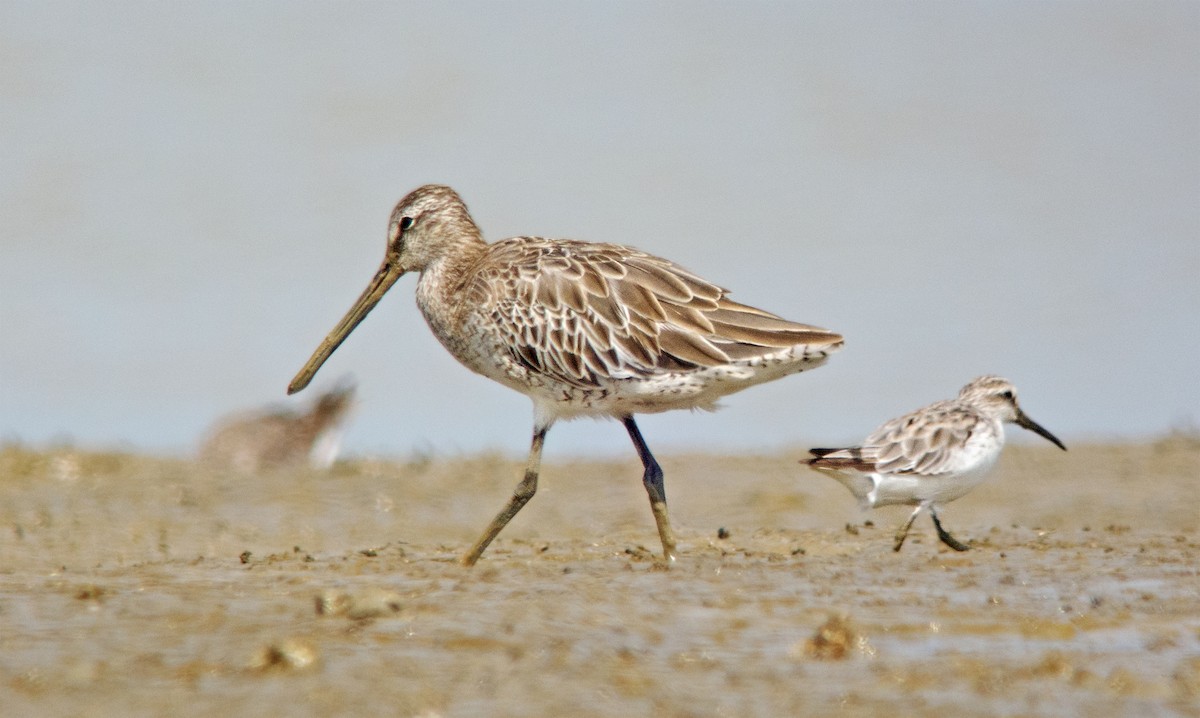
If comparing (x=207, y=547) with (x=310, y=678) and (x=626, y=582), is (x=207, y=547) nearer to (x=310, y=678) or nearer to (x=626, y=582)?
(x=626, y=582)

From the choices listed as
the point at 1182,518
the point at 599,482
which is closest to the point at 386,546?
the point at 599,482

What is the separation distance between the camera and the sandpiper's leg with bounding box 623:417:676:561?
26.6ft

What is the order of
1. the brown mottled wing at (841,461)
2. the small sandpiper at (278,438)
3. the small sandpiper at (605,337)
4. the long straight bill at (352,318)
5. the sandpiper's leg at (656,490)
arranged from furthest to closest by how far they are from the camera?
1. the small sandpiper at (278,438)
2. the long straight bill at (352,318)
3. the brown mottled wing at (841,461)
4. the sandpiper's leg at (656,490)
5. the small sandpiper at (605,337)

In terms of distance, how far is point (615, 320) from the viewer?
8023mm

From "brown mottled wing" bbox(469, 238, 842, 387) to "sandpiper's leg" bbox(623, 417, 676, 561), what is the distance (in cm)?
55

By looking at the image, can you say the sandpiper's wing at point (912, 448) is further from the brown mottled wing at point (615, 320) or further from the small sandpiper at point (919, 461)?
the brown mottled wing at point (615, 320)

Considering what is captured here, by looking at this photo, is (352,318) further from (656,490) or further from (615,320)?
(656,490)

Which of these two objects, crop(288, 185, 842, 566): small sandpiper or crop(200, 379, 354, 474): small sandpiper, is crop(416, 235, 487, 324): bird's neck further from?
crop(200, 379, 354, 474): small sandpiper

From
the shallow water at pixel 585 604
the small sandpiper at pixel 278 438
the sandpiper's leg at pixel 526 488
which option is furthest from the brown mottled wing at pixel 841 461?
the small sandpiper at pixel 278 438

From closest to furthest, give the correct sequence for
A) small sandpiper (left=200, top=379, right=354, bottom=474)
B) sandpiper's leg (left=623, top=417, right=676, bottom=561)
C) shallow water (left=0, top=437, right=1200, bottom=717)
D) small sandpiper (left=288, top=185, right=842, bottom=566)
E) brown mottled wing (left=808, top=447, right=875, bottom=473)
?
shallow water (left=0, top=437, right=1200, bottom=717), small sandpiper (left=288, top=185, right=842, bottom=566), sandpiper's leg (left=623, top=417, right=676, bottom=561), brown mottled wing (left=808, top=447, right=875, bottom=473), small sandpiper (left=200, top=379, right=354, bottom=474)

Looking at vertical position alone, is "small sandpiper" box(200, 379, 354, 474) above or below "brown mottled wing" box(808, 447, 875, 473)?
above

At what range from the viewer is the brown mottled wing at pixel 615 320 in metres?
7.89

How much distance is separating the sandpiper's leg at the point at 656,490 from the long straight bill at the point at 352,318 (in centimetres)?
176

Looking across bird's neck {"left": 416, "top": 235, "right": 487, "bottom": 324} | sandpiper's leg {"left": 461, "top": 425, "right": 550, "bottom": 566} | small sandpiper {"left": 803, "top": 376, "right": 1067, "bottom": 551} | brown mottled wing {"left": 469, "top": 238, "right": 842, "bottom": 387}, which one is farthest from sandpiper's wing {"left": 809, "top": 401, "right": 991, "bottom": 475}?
bird's neck {"left": 416, "top": 235, "right": 487, "bottom": 324}
